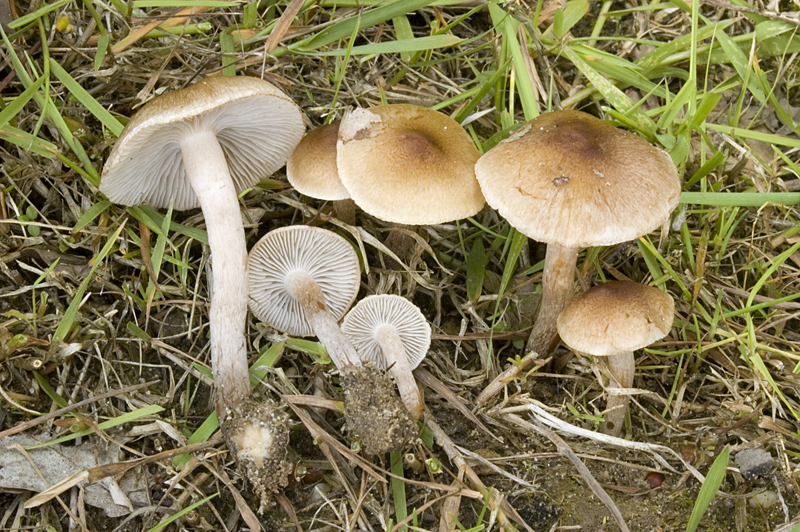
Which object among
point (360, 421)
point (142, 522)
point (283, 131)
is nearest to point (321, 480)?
Answer: point (360, 421)

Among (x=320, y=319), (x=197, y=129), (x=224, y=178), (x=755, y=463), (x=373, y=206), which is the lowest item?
(x=755, y=463)

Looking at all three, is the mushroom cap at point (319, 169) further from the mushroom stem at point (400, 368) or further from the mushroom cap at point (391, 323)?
the mushroom stem at point (400, 368)

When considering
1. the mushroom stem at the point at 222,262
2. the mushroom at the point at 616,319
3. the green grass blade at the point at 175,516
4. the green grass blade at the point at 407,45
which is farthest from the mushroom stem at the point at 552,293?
the green grass blade at the point at 175,516

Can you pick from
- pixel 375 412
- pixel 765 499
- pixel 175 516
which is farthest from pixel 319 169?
pixel 765 499

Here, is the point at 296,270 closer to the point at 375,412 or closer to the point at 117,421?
the point at 375,412

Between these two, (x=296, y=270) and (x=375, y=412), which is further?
(x=296, y=270)

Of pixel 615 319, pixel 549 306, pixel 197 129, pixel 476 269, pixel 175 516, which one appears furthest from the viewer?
pixel 476 269

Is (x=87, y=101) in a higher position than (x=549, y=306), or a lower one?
higher
